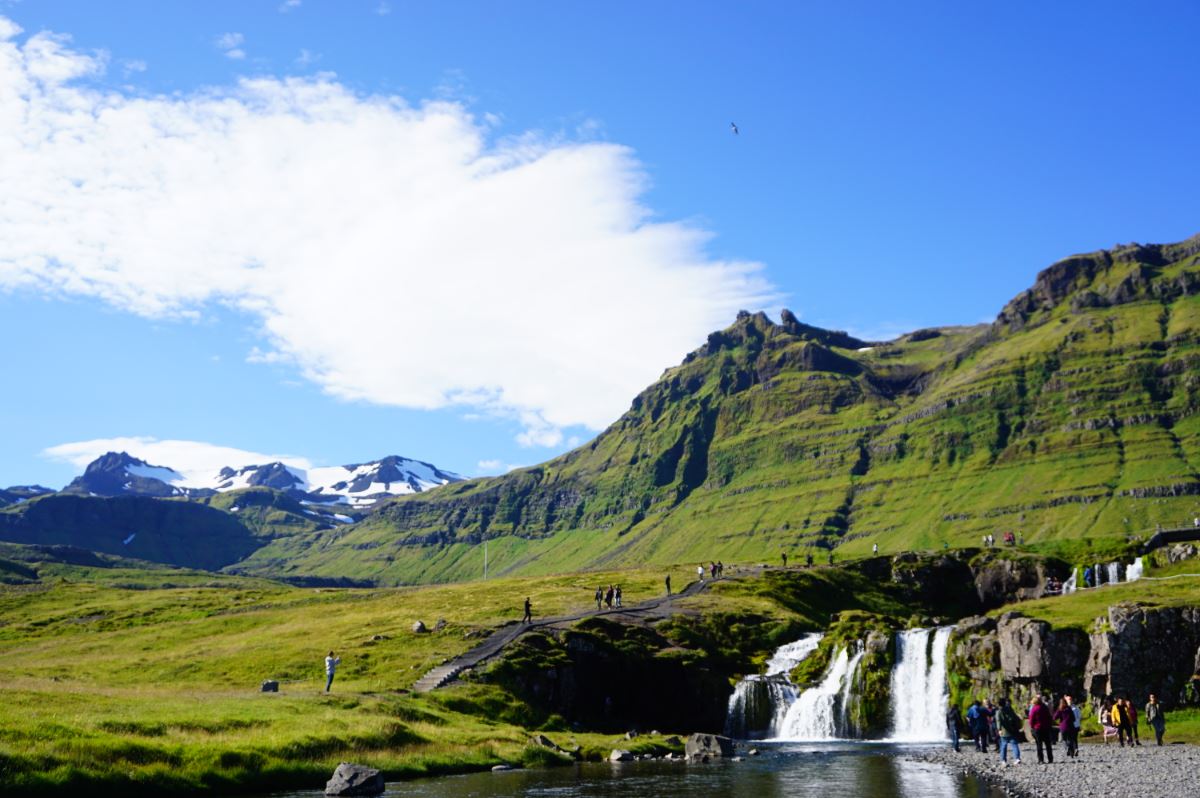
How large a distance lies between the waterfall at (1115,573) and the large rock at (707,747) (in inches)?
3799

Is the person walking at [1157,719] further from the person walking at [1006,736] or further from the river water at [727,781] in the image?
the river water at [727,781]

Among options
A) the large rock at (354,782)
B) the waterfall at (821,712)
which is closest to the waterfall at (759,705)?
the waterfall at (821,712)

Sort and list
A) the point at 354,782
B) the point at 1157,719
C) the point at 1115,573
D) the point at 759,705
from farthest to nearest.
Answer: the point at 1115,573
the point at 759,705
the point at 1157,719
the point at 354,782

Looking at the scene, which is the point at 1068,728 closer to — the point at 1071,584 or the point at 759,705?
the point at 759,705

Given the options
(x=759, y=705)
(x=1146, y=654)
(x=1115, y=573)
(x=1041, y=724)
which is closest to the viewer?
(x=1041, y=724)

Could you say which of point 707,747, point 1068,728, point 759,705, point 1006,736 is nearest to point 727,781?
point 707,747

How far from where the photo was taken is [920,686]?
9256 cm

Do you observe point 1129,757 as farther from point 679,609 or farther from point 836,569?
point 836,569

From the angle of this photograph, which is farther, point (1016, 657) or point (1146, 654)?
point (1016, 657)

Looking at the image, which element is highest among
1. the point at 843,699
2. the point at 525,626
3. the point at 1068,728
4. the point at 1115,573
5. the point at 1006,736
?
the point at 1115,573

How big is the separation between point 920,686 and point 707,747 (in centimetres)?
3345

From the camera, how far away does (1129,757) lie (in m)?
54.5

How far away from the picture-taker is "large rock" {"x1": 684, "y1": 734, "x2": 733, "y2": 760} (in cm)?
6788

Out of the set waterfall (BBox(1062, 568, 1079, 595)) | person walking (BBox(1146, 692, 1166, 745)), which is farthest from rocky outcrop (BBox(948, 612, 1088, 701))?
waterfall (BBox(1062, 568, 1079, 595))
